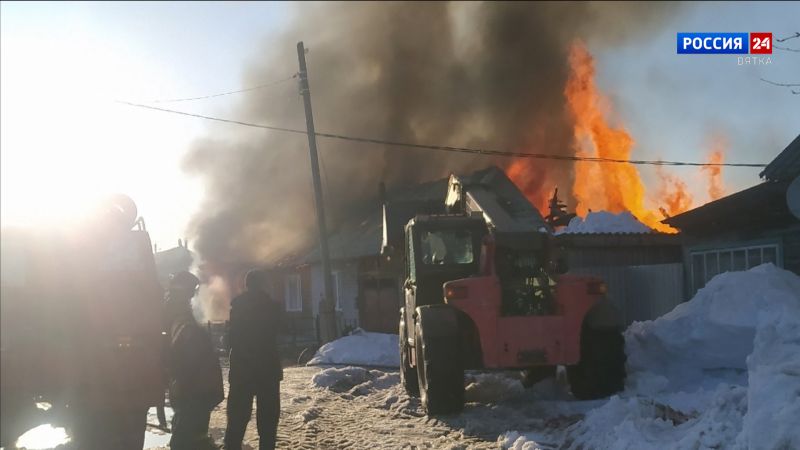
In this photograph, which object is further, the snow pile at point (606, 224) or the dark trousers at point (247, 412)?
the snow pile at point (606, 224)

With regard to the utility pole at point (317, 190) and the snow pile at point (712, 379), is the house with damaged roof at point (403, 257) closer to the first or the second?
the utility pole at point (317, 190)

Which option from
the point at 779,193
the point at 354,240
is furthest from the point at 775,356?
the point at 354,240

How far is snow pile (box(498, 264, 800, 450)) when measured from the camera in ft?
18.9

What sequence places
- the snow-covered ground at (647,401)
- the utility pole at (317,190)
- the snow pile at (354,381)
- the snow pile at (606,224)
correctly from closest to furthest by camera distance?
the snow-covered ground at (647,401)
the snow pile at (354,381)
the utility pole at (317,190)
the snow pile at (606,224)

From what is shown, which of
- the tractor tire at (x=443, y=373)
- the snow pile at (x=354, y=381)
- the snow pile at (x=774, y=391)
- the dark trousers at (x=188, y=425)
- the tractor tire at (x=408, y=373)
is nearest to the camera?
the snow pile at (x=774, y=391)

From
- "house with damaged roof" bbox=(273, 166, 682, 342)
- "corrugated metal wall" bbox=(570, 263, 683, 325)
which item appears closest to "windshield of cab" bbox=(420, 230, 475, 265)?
"house with damaged roof" bbox=(273, 166, 682, 342)

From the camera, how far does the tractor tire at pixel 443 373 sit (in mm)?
9688

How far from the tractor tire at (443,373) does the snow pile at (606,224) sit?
52.2 ft

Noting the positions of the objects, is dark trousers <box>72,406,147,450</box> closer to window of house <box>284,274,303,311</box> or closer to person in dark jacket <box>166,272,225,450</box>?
person in dark jacket <box>166,272,225,450</box>

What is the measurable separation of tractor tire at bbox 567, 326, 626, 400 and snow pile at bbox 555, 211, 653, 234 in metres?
15.1

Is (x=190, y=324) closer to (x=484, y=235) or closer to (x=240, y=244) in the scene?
(x=484, y=235)

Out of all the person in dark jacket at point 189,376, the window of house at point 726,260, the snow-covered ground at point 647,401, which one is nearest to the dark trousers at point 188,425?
the person in dark jacket at point 189,376

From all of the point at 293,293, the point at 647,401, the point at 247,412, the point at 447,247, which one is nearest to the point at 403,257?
the point at 447,247

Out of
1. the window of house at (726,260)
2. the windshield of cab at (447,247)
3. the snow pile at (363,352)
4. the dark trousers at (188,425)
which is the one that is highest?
the windshield of cab at (447,247)
